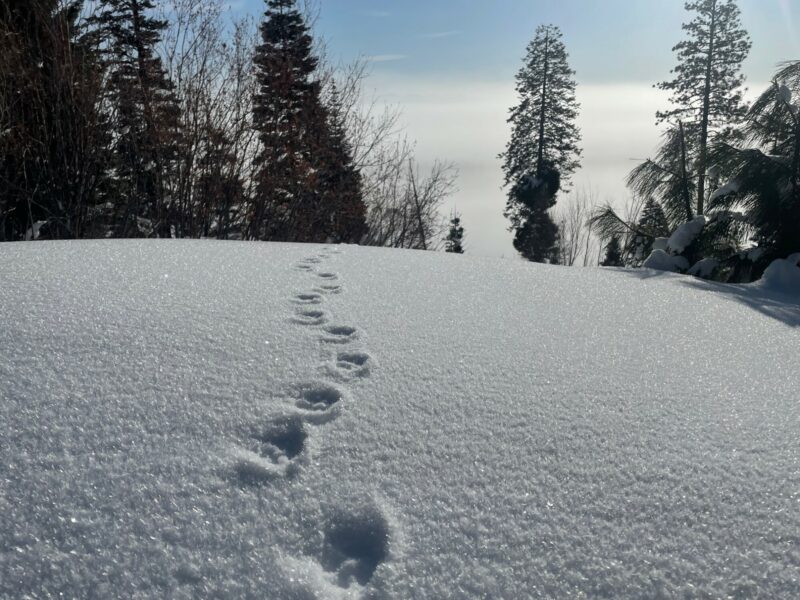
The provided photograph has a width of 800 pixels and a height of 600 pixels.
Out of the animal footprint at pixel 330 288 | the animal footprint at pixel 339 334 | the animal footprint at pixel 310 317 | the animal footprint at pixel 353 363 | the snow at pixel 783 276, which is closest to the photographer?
the animal footprint at pixel 353 363

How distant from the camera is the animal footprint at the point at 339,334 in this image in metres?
1.61

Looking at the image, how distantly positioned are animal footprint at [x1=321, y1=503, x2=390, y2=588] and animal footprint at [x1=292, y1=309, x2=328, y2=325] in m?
0.95

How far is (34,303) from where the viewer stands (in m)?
1.63

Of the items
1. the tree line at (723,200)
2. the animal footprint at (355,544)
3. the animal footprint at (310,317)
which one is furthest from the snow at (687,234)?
the animal footprint at (355,544)

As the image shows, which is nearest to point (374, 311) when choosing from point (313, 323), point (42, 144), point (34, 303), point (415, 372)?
point (313, 323)

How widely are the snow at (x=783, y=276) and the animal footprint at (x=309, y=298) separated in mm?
2912

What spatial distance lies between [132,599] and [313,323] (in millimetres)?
1106

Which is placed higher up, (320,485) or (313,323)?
(313,323)

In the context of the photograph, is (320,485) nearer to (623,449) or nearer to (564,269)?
(623,449)

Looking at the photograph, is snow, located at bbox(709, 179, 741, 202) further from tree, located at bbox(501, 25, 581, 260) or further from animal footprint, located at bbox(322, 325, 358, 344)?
tree, located at bbox(501, 25, 581, 260)

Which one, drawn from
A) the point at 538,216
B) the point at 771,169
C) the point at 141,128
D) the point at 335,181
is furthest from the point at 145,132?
the point at 538,216

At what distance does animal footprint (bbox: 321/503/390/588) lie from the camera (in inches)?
30.3

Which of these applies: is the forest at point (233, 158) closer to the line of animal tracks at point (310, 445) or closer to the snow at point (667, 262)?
the snow at point (667, 262)

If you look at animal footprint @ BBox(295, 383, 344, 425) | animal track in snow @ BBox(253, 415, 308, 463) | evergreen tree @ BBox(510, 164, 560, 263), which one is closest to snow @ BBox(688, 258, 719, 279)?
animal footprint @ BBox(295, 383, 344, 425)
